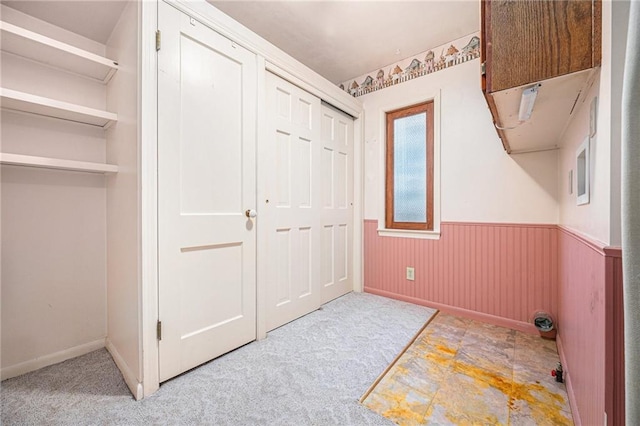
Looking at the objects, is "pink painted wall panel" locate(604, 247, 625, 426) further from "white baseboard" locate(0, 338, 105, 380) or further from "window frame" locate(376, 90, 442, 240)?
"white baseboard" locate(0, 338, 105, 380)

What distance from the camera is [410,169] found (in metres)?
2.71

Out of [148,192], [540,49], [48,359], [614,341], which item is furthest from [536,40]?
[48,359]

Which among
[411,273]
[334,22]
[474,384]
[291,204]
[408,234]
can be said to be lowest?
[474,384]

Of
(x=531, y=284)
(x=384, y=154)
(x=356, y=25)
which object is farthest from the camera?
(x=384, y=154)

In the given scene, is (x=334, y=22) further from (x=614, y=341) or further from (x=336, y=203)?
(x=614, y=341)

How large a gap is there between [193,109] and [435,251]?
2.26 m

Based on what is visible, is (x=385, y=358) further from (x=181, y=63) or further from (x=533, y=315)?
(x=181, y=63)

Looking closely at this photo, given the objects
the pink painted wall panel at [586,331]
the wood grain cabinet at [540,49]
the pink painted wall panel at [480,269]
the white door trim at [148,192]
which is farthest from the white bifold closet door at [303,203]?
the pink painted wall panel at [586,331]

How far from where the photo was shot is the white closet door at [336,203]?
2.60 metres

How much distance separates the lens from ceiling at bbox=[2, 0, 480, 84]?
5.31 feet

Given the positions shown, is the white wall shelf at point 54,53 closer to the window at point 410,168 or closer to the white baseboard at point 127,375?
the white baseboard at point 127,375

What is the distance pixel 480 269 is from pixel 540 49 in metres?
1.82

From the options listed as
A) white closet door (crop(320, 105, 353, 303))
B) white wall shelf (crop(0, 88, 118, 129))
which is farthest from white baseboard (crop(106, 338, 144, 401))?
white closet door (crop(320, 105, 353, 303))

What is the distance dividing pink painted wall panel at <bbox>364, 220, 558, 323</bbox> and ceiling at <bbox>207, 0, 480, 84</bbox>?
5.44 ft
